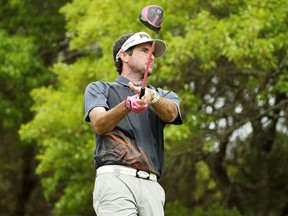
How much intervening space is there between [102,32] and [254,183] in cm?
613

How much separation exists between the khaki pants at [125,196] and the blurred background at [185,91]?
6326 millimetres

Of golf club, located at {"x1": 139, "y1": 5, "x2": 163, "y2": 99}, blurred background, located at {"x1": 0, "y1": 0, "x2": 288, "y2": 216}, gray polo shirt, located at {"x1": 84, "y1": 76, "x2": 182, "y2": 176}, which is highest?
golf club, located at {"x1": 139, "y1": 5, "x2": 163, "y2": 99}

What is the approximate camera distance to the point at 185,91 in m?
13.1

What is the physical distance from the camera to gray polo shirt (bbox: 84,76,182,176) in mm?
5445

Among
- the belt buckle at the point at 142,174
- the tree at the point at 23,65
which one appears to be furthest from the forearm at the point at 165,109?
the tree at the point at 23,65

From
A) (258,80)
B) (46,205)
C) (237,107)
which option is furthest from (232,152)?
(46,205)

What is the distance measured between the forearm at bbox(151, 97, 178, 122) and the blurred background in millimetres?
6080

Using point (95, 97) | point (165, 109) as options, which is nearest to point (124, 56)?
point (95, 97)

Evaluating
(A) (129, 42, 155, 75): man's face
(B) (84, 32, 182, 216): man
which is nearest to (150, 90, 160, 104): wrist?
(B) (84, 32, 182, 216): man

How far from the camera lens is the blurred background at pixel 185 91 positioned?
12.1 m

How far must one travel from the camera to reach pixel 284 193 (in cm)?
1750

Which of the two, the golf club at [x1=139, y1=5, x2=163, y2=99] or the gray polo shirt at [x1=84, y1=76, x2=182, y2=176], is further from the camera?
the gray polo shirt at [x1=84, y1=76, x2=182, y2=176]

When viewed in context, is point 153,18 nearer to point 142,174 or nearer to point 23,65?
point 142,174

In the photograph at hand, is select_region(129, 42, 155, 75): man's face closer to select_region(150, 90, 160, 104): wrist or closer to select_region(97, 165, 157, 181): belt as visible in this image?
select_region(150, 90, 160, 104): wrist
